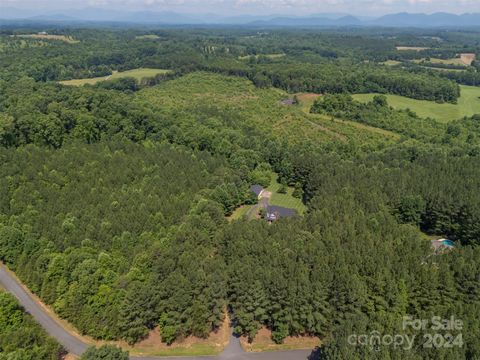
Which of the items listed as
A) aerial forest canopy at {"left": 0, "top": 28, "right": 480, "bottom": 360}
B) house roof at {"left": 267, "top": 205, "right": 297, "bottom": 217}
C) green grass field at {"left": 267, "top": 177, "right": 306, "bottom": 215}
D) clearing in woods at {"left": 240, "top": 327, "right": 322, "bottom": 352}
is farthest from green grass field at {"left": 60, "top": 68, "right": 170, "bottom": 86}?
clearing in woods at {"left": 240, "top": 327, "right": 322, "bottom": 352}

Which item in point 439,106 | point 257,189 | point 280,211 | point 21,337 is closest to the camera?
point 21,337

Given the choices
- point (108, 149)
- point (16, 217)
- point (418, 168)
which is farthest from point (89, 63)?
point (418, 168)

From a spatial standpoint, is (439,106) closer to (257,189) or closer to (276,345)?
(257,189)

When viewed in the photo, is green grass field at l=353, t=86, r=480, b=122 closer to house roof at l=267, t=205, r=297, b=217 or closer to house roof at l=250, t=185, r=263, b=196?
house roof at l=250, t=185, r=263, b=196

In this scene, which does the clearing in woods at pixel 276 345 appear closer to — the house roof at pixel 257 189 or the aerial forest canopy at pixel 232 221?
the aerial forest canopy at pixel 232 221

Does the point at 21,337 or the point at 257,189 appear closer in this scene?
the point at 21,337

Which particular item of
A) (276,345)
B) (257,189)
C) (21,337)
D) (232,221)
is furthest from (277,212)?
(21,337)
